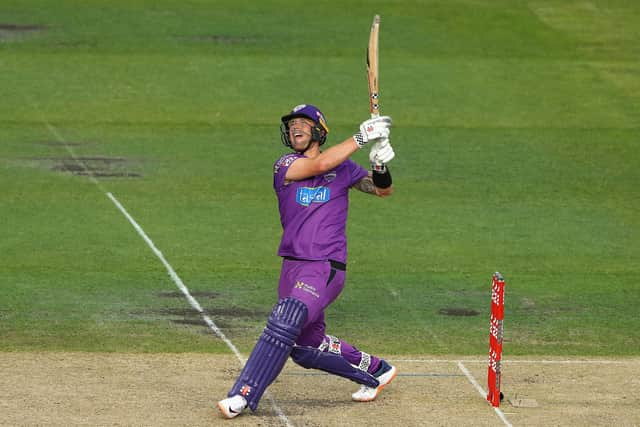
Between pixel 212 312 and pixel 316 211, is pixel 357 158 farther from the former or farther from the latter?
pixel 316 211

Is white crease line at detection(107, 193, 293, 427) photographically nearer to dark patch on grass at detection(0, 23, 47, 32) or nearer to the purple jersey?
the purple jersey

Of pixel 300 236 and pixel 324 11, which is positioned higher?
pixel 300 236

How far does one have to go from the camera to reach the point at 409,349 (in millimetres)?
12609

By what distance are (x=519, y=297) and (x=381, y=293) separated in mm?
1538

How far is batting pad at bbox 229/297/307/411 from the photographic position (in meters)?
10.2

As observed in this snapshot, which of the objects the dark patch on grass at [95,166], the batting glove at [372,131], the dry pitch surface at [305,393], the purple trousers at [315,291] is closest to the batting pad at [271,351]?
the purple trousers at [315,291]

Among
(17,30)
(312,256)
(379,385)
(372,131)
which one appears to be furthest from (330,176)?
(17,30)

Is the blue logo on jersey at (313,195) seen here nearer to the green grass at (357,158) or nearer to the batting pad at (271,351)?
the batting pad at (271,351)

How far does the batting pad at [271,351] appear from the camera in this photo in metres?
10.2

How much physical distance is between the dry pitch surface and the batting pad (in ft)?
0.88

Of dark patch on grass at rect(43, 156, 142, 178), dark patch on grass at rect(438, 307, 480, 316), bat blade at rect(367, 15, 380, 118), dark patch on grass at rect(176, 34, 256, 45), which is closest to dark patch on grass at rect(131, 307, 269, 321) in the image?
dark patch on grass at rect(438, 307, 480, 316)

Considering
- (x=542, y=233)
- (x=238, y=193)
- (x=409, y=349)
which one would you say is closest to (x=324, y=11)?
(x=238, y=193)

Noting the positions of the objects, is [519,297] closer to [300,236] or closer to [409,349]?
[409,349]

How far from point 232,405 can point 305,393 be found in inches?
44.3
